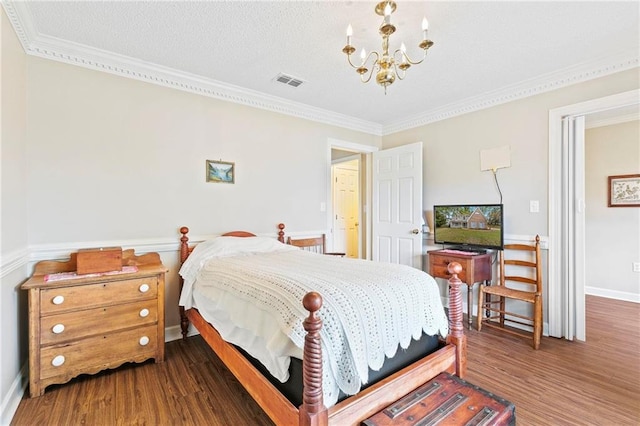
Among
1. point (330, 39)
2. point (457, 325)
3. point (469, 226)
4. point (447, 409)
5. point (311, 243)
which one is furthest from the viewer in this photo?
point (311, 243)

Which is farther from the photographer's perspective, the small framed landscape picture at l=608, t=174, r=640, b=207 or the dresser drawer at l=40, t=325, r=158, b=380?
the small framed landscape picture at l=608, t=174, r=640, b=207

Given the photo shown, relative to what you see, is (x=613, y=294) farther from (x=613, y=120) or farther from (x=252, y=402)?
(x=252, y=402)

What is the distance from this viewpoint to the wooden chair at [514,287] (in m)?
2.88

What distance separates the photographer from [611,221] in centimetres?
410

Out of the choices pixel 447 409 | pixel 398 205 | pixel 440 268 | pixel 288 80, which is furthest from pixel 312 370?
pixel 398 205

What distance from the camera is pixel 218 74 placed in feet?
9.57

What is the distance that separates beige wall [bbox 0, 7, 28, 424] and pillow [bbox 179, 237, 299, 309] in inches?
40.5

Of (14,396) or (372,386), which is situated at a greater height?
(372,386)

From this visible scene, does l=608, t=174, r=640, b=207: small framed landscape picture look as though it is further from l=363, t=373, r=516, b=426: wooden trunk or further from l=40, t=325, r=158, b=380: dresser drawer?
l=40, t=325, r=158, b=380: dresser drawer

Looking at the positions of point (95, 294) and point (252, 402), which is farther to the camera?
point (95, 294)

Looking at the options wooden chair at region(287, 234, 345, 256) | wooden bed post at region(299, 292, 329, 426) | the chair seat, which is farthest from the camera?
wooden chair at region(287, 234, 345, 256)

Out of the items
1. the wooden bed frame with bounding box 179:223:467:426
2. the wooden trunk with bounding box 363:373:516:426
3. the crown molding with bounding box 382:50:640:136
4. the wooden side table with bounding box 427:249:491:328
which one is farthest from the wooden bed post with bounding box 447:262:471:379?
the crown molding with bounding box 382:50:640:136

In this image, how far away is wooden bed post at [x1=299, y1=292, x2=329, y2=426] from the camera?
1.12m

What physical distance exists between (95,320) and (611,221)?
6.03 meters
